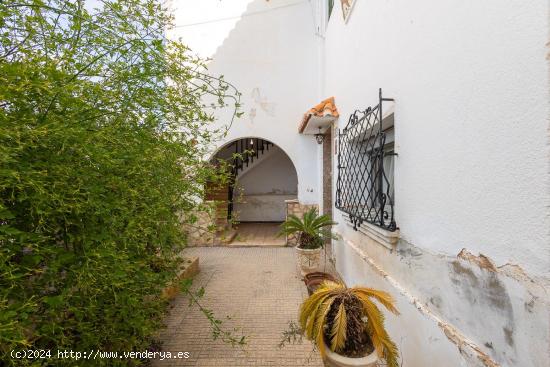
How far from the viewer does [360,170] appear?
141 inches

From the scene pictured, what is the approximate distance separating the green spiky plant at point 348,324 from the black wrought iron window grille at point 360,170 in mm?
1020

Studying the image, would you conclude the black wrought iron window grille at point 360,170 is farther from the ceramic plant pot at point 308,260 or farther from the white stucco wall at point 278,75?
the white stucco wall at point 278,75

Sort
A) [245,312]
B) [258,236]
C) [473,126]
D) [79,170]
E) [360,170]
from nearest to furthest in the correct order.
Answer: [79,170]
[473,126]
[245,312]
[360,170]
[258,236]

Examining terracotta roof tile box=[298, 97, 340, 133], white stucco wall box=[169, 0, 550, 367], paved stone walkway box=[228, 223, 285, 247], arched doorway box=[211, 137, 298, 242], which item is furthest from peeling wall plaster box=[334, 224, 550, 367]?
arched doorway box=[211, 137, 298, 242]

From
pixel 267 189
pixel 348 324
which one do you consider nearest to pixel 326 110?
pixel 348 324

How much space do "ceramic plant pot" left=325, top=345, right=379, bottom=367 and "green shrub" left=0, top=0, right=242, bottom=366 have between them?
1.10 meters

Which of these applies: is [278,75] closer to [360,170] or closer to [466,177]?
[360,170]

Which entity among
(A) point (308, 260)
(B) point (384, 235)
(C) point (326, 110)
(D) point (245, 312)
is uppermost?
(C) point (326, 110)

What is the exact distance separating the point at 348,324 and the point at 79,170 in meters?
1.68

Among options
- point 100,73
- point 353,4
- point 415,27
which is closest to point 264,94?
point 353,4

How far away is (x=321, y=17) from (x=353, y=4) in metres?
2.77

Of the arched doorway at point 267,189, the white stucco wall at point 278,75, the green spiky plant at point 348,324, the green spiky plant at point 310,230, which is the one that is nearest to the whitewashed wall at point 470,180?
the green spiky plant at point 348,324

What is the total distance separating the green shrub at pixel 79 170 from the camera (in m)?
0.97

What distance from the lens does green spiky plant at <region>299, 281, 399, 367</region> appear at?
5.27 feet
